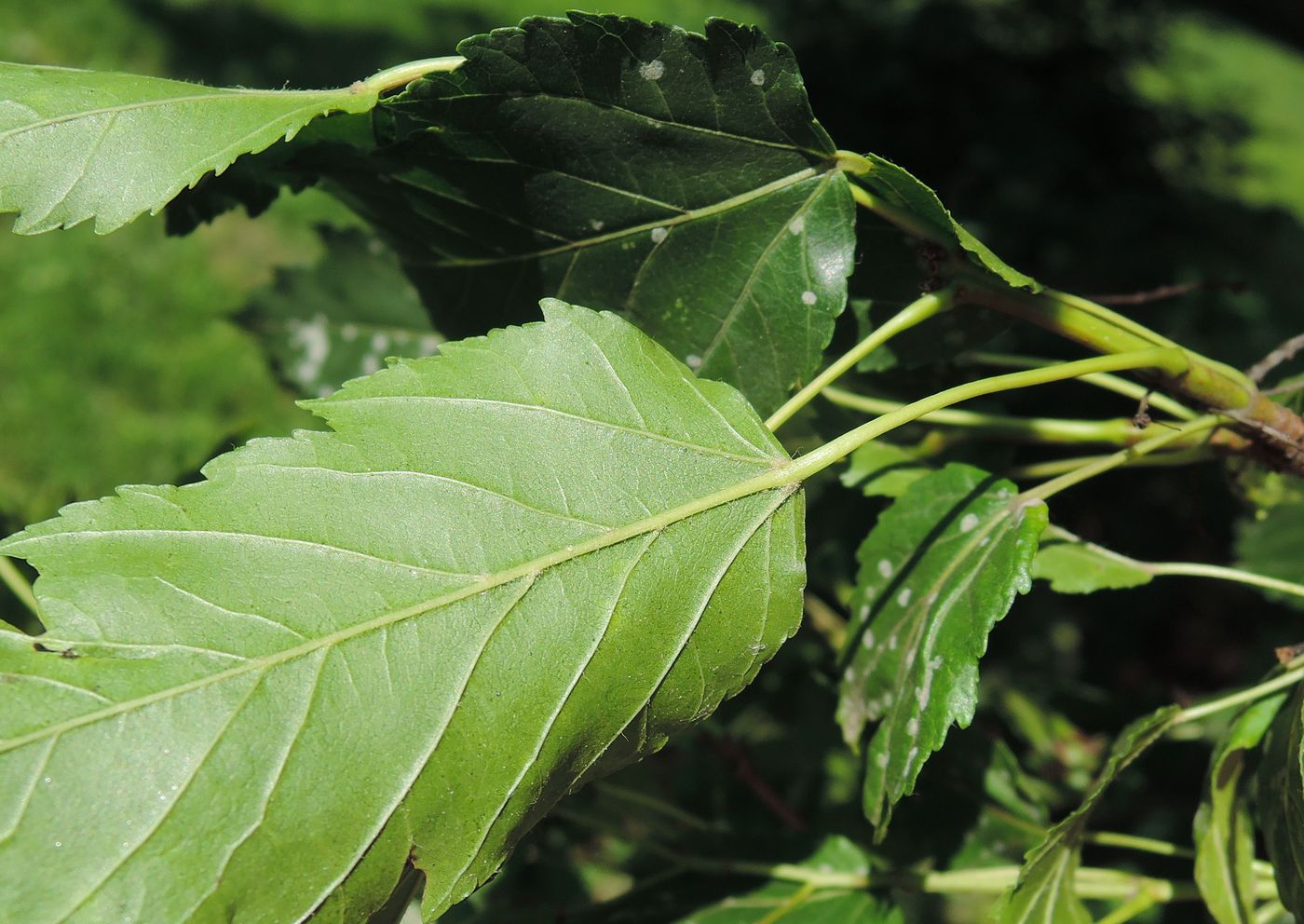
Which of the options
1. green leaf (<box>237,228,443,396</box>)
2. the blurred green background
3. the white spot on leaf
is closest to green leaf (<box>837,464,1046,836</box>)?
the blurred green background

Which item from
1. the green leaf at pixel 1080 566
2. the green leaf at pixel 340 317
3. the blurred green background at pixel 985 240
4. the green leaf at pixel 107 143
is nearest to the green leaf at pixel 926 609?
the green leaf at pixel 1080 566

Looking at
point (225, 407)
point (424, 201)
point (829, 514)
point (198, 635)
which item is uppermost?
point (424, 201)

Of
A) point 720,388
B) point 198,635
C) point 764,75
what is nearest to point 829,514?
point 720,388

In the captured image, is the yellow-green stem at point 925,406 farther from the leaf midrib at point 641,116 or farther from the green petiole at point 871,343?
the leaf midrib at point 641,116

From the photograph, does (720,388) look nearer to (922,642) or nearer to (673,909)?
(922,642)

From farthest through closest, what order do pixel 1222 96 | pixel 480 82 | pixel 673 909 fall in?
1. pixel 1222 96
2. pixel 673 909
3. pixel 480 82

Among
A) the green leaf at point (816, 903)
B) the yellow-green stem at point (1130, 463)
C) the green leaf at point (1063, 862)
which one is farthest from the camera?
the green leaf at point (816, 903)
